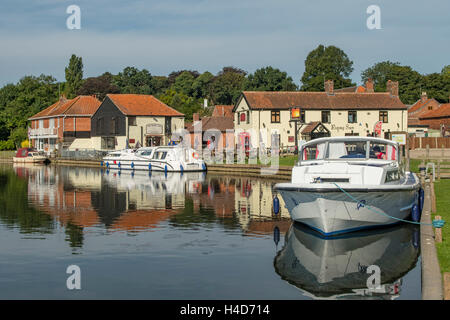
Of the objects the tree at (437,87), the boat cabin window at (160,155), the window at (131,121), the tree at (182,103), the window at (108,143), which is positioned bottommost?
the boat cabin window at (160,155)

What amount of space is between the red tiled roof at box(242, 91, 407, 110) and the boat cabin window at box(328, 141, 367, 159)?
51.1 meters

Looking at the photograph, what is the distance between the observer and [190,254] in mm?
15742

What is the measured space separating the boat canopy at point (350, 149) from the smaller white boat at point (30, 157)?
6395 cm

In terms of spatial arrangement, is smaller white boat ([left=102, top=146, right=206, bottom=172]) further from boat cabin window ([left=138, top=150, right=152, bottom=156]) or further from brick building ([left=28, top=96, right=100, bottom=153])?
brick building ([left=28, top=96, right=100, bottom=153])

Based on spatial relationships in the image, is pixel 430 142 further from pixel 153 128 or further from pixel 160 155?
pixel 153 128

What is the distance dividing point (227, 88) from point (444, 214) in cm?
10883

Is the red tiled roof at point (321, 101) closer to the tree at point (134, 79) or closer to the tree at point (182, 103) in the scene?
the tree at point (182, 103)

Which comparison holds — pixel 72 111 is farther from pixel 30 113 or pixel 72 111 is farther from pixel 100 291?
pixel 100 291

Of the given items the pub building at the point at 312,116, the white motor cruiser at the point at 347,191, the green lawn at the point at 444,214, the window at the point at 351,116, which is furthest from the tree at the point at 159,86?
the white motor cruiser at the point at 347,191

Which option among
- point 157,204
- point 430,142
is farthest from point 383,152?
point 430,142

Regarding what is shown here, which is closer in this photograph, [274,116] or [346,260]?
[346,260]

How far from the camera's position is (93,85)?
116m

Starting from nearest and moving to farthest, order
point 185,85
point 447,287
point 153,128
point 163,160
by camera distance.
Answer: point 447,287, point 163,160, point 153,128, point 185,85

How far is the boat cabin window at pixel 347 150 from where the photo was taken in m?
20.5
